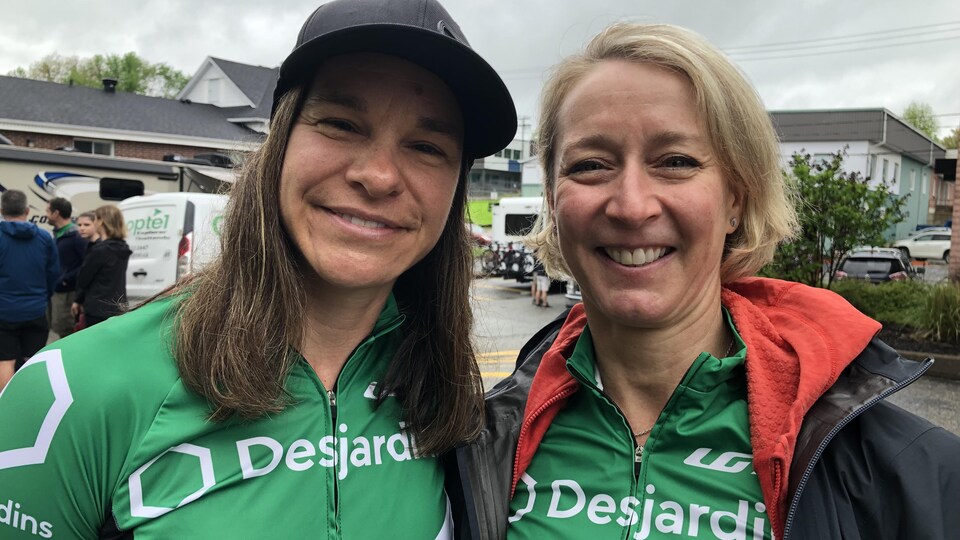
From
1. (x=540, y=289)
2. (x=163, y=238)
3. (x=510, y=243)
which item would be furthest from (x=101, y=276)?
(x=510, y=243)

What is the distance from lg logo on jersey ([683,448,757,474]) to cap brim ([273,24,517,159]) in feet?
3.19

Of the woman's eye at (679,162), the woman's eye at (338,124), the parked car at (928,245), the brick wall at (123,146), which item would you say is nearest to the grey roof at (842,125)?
the parked car at (928,245)

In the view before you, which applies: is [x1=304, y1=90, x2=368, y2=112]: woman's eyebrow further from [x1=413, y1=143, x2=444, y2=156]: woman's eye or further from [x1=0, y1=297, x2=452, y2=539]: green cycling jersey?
[x1=0, y1=297, x2=452, y2=539]: green cycling jersey

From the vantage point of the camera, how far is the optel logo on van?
8.15m

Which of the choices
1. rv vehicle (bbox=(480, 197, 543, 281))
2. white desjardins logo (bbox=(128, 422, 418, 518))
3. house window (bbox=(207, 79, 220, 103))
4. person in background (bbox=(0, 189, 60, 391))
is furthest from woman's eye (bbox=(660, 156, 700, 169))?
house window (bbox=(207, 79, 220, 103))

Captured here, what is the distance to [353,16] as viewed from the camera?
1.44 m

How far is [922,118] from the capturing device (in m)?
64.7

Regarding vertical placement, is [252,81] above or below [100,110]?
above

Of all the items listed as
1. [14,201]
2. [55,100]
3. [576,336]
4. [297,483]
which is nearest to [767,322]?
[576,336]

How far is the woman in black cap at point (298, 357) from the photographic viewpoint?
1289 mm

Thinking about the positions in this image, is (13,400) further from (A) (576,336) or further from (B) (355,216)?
(A) (576,336)

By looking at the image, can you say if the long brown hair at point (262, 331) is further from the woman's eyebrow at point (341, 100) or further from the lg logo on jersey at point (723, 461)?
the lg logo on jersey at point (723, 461)

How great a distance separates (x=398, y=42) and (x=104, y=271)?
6.54 metres

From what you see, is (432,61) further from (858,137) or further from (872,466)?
(858,137)
